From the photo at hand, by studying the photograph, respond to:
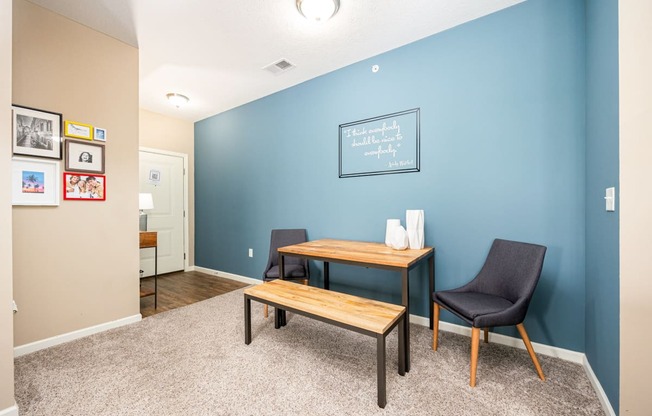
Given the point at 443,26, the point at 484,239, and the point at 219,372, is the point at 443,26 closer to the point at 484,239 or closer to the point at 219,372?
the point at 484,239

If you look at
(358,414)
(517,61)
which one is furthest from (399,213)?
(358,414)

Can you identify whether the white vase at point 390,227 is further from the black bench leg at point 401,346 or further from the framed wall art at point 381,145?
the black bench leg at point 401,346

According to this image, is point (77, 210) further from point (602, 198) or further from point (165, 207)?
point (602, 198)

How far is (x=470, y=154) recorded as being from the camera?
2.21 metres

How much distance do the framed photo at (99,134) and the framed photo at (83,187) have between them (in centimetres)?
33

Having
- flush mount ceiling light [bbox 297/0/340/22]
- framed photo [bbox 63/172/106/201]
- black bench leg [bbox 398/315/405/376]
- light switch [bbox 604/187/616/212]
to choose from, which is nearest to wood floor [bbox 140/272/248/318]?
framed photo [bbox 63/172/106/201]

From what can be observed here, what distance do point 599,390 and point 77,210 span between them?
3.80 meters

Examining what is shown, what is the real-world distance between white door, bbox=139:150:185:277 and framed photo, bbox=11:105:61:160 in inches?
77.7

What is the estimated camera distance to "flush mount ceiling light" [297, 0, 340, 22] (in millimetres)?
1926

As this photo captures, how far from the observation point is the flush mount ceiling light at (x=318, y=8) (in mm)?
1926

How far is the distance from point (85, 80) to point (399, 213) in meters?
2.99

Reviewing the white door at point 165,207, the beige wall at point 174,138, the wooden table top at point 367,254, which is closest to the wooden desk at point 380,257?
the wooden table top at point 367,254

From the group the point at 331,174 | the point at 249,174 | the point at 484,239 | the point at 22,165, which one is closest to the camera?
the point at 22,165

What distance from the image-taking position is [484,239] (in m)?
2.17
